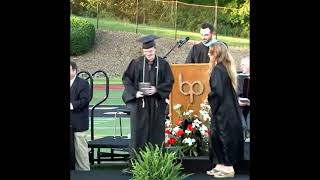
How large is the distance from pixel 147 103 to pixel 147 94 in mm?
199

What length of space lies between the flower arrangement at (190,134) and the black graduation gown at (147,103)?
686 mm

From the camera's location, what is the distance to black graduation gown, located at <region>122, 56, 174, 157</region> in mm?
10422

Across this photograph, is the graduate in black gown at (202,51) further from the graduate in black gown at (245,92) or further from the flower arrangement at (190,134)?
the flower arrangement at (190,134)

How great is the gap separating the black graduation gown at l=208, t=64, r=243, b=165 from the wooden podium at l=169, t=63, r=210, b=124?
1.25 meters

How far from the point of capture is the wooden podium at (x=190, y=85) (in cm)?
1181

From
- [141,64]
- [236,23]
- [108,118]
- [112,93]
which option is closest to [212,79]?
[141,64]

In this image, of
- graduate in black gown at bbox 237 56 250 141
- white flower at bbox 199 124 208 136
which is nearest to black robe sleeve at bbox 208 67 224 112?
white flower at bbox 199 124 208 136

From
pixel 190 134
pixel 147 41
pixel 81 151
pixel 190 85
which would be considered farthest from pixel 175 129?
pixel 147 41

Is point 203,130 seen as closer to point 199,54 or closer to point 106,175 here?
point 106,175

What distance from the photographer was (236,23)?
136ft

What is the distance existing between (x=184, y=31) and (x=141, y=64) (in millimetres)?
32646

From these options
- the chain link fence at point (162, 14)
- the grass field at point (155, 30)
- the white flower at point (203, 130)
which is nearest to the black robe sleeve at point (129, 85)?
the white flower at point (203, 130)

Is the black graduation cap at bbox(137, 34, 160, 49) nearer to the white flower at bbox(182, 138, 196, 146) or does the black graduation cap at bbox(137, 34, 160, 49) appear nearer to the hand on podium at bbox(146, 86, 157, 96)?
the hand on podium at bbox(146, 86, 157, 96)
